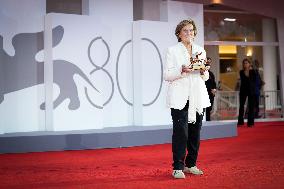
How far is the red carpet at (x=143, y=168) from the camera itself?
15.1ft

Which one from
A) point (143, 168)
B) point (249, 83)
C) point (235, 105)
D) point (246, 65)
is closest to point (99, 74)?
point (143, 168)

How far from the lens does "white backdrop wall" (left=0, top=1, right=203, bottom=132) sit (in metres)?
8.70


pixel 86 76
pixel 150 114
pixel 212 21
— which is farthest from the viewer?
pixel 212 21

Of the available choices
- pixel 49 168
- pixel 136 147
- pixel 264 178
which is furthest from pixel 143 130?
pixel 264 178

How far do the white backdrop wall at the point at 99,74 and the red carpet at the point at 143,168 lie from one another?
1.35 meters

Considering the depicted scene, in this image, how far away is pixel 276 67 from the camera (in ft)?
47.4

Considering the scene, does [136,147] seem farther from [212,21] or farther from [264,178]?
[212,21]

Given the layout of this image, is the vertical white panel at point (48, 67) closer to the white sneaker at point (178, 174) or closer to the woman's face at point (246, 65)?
the white sneaker at point (178, 174)

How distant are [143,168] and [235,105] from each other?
29.6ft

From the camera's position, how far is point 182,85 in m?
4.75

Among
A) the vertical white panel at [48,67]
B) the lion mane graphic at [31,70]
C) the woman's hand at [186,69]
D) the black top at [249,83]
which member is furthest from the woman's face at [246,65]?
the woman's hand at [186,69]

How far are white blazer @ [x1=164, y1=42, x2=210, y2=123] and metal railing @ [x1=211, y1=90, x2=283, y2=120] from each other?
9.01m

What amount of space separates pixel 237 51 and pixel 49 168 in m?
9.64

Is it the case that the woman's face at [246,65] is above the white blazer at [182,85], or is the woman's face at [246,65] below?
above
